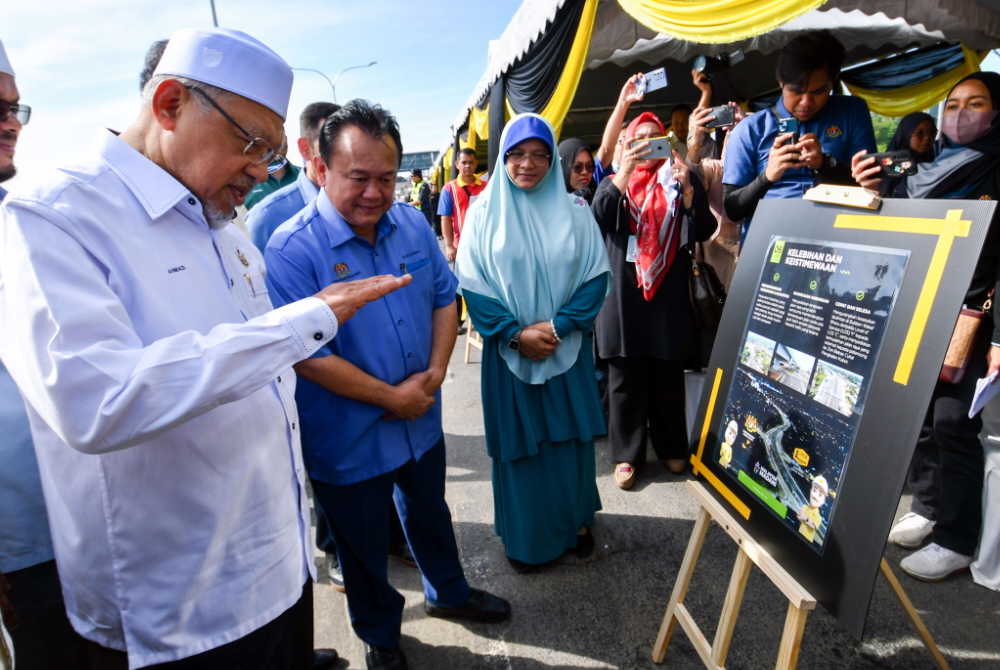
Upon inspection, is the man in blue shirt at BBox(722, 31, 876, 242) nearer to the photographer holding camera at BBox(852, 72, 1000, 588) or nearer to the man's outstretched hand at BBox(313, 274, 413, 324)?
the photographer holding camera at BBox(852, 72, 1000, 588)

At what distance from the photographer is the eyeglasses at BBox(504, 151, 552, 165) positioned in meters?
2.29

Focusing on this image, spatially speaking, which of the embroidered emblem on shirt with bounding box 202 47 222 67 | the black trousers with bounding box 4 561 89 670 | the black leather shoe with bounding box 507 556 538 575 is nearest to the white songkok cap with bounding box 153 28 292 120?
the embroidered emblem on shirt with bounding box 202 47 222 67

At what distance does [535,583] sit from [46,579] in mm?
1775

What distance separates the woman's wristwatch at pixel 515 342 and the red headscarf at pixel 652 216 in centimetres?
105

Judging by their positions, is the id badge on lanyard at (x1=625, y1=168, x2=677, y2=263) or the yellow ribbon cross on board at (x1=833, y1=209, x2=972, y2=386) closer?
the yellow ribbon cross on board at (x1=833, y1=209, x2=972, y2=386)

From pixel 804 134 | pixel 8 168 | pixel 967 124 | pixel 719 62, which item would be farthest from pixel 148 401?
pixel 719 62

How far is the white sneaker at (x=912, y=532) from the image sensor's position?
2488mm

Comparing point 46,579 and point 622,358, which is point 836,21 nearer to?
point 622,358

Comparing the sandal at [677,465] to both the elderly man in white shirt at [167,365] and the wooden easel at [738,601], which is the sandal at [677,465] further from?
the elderly man in white shirt at [167,365]

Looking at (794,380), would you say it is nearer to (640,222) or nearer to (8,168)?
(640,222)

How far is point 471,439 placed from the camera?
3.97 meters

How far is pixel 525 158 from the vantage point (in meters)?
2.29

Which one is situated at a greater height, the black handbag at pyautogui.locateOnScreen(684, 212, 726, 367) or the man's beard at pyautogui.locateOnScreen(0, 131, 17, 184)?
the man's beard at pyautogui.locateOnScreen(0, 131, 17, 184)

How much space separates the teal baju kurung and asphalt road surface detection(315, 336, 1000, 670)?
209mm
